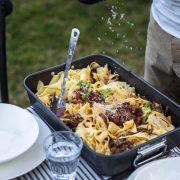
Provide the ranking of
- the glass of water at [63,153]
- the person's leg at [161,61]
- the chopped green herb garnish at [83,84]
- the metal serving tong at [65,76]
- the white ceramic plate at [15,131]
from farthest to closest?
the person's leg at [161,61]
the chopped green herb garnish at [83,84]
the metal serving tong at [65,76]
the white ceramic plate at [15,131]
the glass of water at [63,153]

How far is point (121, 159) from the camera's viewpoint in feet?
3.69

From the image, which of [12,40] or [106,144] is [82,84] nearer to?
[106,144]

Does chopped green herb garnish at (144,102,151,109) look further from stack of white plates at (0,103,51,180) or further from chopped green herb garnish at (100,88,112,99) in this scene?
stack of white plates at (0,103,51,180)

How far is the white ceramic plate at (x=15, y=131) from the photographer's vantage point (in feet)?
3.92

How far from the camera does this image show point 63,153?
113cm

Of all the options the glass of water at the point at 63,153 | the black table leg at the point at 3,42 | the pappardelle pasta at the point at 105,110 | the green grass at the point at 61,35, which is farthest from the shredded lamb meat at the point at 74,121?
the green grass at the point at 61,35

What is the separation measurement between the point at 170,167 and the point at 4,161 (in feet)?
1.30

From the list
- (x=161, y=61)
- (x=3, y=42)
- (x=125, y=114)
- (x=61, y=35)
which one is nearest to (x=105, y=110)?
(x=125, y=114)

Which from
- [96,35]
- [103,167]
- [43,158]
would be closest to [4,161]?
[43,158]

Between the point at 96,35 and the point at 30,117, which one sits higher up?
the point at 30,117

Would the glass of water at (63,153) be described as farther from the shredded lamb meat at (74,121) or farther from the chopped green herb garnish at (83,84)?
the chopped green herb garnish at (83,84)

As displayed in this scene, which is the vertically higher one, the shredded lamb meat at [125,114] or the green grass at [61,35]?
the shredded lamb meat at [125,114]

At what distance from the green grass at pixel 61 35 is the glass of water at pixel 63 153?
1.68m

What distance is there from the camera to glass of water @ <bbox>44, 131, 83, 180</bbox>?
42.7 inches
